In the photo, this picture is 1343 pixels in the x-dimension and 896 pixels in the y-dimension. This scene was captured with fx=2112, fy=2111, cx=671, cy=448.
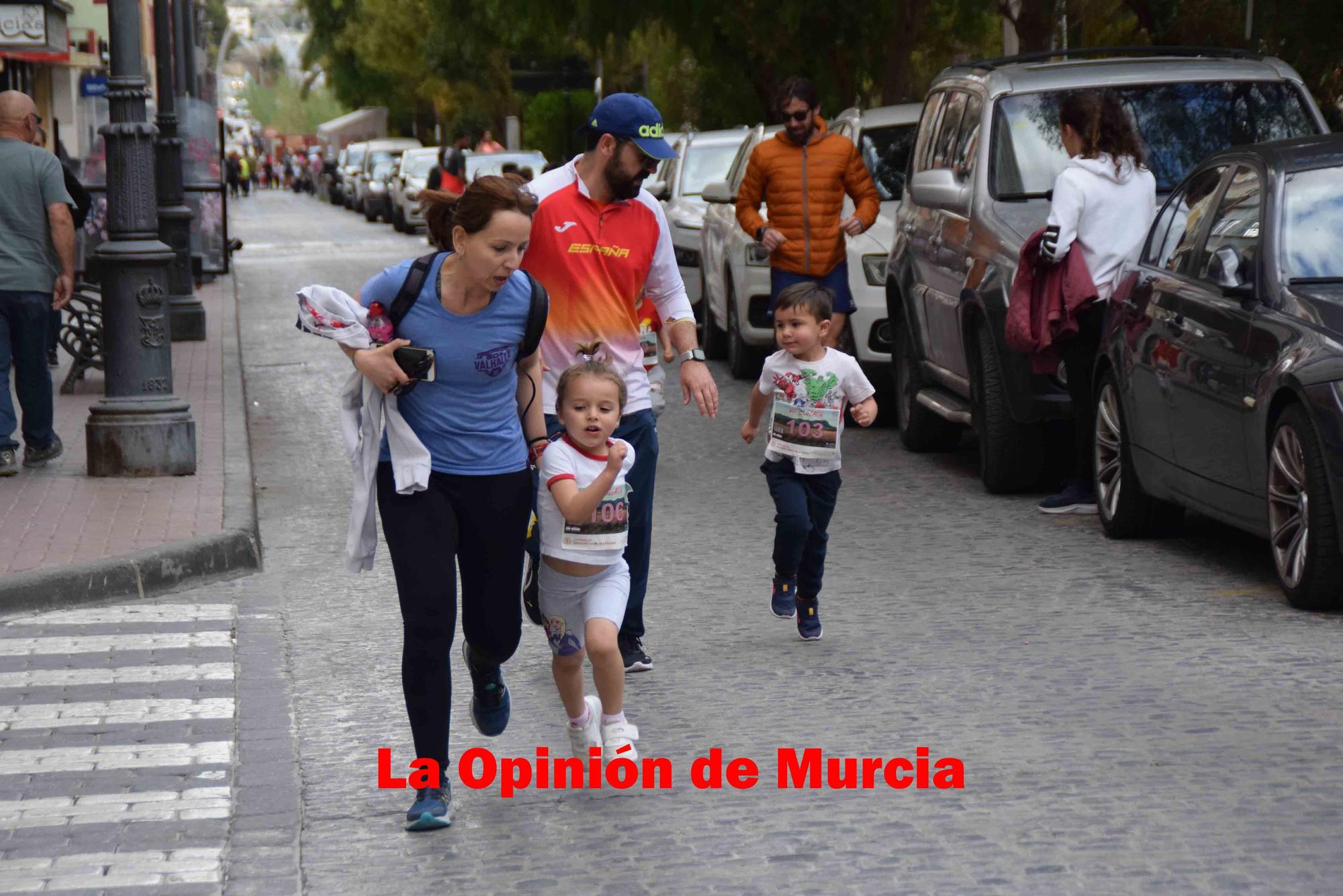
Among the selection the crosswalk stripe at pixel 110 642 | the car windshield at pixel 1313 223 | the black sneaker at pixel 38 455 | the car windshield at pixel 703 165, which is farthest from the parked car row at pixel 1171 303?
the car windshield at pixel 703 165

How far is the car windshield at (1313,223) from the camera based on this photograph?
26.0ft

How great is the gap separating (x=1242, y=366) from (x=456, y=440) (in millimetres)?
3791

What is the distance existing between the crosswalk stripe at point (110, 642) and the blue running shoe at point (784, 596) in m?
1.97

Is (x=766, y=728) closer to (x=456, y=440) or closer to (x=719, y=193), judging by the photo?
(x=456, y=440)

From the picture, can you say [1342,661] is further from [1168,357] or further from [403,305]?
[403,305]

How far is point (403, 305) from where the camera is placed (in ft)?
16.8

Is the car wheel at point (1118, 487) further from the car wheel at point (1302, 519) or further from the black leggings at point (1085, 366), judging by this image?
the car wheel at point (1302, 519)

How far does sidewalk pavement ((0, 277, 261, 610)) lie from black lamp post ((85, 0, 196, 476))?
0.53ft

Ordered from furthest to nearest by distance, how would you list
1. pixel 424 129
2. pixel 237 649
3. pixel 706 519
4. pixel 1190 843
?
pixel 424 129 < pixel 706 519 < pixel 237 649 < pixel 1190 843

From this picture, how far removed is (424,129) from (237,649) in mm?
70898

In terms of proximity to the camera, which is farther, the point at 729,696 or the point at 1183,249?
the point at 1183,249

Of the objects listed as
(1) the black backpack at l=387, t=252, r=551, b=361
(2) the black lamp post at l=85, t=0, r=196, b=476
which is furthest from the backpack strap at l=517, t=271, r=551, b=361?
(2) the black lamp post at l=85, t=0, r=196, b=476

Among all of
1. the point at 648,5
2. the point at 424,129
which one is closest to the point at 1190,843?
the point at 648,5

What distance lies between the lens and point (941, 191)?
1034 cm
